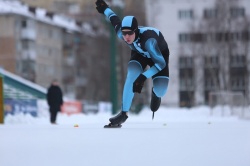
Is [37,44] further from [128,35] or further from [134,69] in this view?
[128,35]

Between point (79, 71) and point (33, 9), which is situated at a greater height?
point (33, 9)

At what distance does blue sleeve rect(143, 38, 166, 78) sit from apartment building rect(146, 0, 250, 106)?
164ft

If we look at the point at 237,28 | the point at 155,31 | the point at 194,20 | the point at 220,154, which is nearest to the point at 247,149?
the point at 220,154

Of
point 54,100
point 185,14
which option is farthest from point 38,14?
point 54,100

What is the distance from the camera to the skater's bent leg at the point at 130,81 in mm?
7309

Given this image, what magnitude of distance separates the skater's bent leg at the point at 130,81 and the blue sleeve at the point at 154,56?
1.32 feet

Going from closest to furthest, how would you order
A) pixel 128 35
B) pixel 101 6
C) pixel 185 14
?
pixel 128 35
pixel 101 6
pixel 185 14

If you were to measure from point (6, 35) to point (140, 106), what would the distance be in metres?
37.0

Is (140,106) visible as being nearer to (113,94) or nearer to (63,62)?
(113,94)

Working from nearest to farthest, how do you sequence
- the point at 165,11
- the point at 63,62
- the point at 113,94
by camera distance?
the point at 113,94, the point at 165,11, the point at 63,62

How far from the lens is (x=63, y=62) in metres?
91.2

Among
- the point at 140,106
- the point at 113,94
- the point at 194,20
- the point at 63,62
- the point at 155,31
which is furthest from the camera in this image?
the point at 63,62

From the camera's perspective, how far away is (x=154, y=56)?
6.94 metres

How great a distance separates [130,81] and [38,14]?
76.5 m
